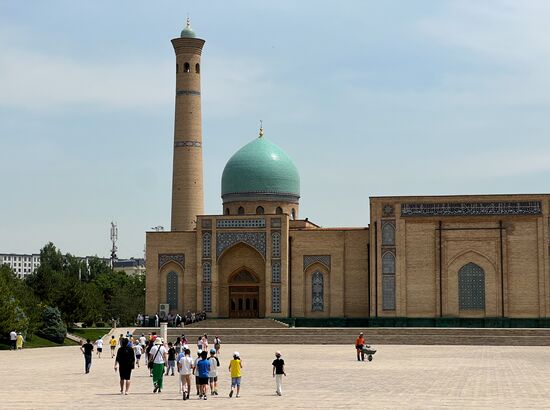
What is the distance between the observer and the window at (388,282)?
1881 inches

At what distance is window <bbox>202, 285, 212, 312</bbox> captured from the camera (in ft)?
164

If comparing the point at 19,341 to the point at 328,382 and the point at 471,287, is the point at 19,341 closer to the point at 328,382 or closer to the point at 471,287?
the point at 328,382

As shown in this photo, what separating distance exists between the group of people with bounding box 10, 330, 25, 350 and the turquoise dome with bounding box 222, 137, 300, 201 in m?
19.2

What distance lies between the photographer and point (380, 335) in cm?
4228

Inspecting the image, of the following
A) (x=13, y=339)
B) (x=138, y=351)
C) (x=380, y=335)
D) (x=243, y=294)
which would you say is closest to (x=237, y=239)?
(x=243, y=294)

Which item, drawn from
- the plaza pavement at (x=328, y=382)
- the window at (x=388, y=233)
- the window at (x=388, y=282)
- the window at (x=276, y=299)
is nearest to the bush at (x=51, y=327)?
the plaza pavement at (x=328, y=382)

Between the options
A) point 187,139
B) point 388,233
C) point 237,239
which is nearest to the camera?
point 388,233

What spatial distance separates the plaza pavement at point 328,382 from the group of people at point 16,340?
3082 millimetres

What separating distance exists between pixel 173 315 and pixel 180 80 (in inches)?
495

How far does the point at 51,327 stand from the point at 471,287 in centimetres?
1866

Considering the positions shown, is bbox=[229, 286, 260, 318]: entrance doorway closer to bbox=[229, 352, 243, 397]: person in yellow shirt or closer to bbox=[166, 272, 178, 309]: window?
bbox=[166, 272, 178, 309]: window

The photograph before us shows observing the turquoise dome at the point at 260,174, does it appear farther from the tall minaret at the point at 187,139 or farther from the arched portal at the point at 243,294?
the arched portal at the point at 243,294

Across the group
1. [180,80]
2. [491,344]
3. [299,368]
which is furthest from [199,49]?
[299,368]

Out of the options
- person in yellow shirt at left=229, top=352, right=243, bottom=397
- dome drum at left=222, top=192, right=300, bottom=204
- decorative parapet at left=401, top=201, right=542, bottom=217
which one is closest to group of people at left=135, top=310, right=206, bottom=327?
dome drum at left=222, top=192, right=300, bottom=204
